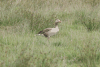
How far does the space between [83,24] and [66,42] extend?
246 cm

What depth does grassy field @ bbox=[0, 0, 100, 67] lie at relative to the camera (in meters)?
3.82

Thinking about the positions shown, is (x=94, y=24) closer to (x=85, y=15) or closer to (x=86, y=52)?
(x=85, y=15)

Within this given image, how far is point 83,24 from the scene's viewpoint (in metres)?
7.57

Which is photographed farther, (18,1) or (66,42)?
(18,1)

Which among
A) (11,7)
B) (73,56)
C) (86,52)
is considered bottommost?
(73,56)

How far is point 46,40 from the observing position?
5.80 meters

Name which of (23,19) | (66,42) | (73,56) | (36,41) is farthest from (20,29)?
(73,56)

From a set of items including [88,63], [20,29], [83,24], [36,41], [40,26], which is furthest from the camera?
[83,24]

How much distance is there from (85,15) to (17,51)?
4.62 metres

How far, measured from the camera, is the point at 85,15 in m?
7.96

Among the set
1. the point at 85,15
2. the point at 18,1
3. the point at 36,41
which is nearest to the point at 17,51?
the point at 36,41

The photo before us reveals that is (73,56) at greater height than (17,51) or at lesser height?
lesser

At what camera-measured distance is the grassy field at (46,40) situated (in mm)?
3819

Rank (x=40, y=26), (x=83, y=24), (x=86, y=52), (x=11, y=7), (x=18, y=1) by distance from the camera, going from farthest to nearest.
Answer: (x=18, y=1), (x=11, y=7), (x=83, y=24), (x=40, y=26), (x=86, y=52)
